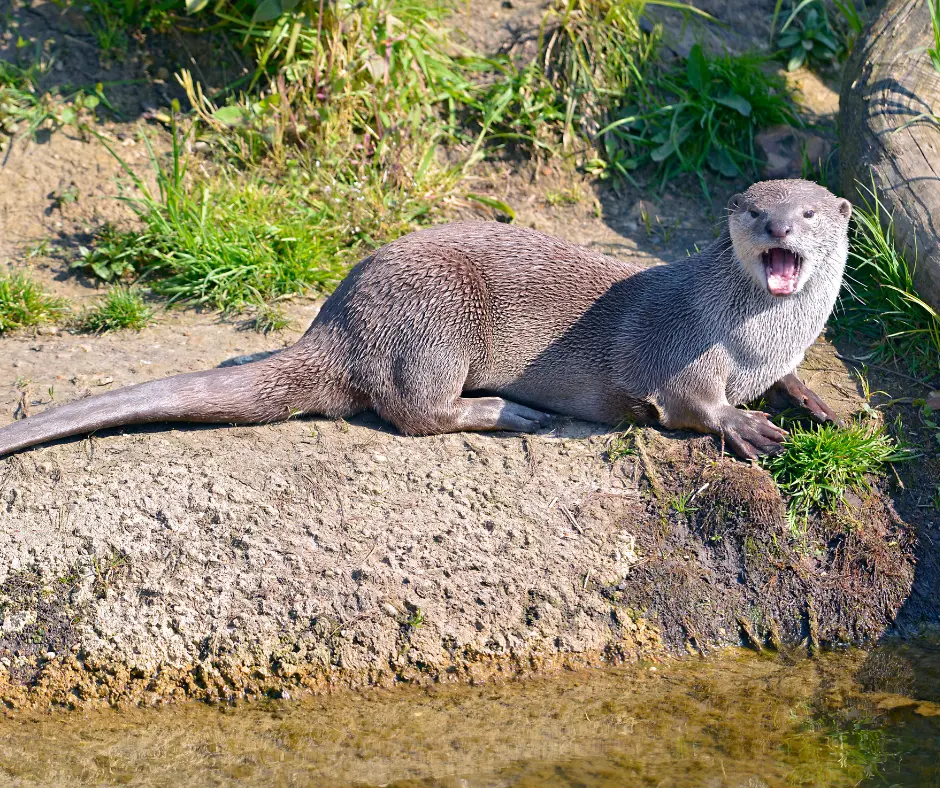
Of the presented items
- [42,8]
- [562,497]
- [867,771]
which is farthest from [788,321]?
[42,8]

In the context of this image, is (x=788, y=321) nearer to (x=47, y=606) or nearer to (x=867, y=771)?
(x=867, y=771)

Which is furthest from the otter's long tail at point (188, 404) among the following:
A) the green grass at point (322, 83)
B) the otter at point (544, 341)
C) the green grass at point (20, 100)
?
the green grass at point (20, 100)

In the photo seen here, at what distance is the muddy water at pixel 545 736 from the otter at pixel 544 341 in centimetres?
64

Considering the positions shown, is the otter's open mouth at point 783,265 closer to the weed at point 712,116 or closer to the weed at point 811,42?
the weed at point 712,116

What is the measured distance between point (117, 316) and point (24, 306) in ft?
0.95

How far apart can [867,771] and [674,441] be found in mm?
929

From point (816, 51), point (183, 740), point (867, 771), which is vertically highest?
point (816, 51)

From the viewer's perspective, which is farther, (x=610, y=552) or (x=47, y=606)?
(x=610, y=552)

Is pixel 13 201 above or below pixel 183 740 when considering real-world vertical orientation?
above

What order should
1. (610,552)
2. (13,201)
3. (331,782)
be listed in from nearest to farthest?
(331,782) < (610,552) < (13,201)

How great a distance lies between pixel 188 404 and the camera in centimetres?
263

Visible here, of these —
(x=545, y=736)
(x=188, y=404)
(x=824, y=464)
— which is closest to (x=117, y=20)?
(x=188, y=404)

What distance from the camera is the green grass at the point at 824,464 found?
2.62 meters

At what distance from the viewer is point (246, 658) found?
2.29 m
